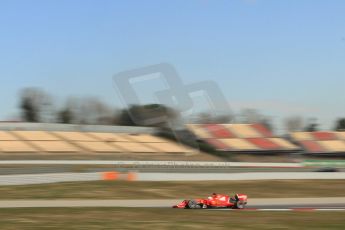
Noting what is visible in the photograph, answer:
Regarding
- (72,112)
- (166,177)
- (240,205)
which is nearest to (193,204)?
(240,205)

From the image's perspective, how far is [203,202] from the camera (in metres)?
19.5

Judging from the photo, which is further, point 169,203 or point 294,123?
point 294,123

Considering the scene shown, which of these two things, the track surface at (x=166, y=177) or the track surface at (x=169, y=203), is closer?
the track surface at (x=169, y=203)

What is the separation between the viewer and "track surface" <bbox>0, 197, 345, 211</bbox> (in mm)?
20000

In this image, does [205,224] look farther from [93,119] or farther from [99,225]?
[93,119]

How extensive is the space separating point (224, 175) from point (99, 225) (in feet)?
65.2

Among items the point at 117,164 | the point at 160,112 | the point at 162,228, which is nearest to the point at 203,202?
the point at 162,228

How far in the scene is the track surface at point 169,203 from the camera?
65.6ft

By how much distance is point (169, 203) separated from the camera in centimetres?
2189

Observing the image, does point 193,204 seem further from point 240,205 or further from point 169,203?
point 169,203

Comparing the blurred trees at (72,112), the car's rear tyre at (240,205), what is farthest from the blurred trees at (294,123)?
the car's rear tyre at (240,205)

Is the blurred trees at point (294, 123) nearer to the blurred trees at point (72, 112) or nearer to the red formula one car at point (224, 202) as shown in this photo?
the blurred trees at point (72, 112)

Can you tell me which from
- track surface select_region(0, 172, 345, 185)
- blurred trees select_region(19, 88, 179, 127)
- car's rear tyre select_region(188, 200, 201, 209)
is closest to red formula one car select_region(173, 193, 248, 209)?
car's rear tyre select_region(188, 200, 201, 209)

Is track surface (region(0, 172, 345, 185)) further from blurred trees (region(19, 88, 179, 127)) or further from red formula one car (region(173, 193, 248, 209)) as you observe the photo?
blurred trees (region(19, 88, 179, 127))
